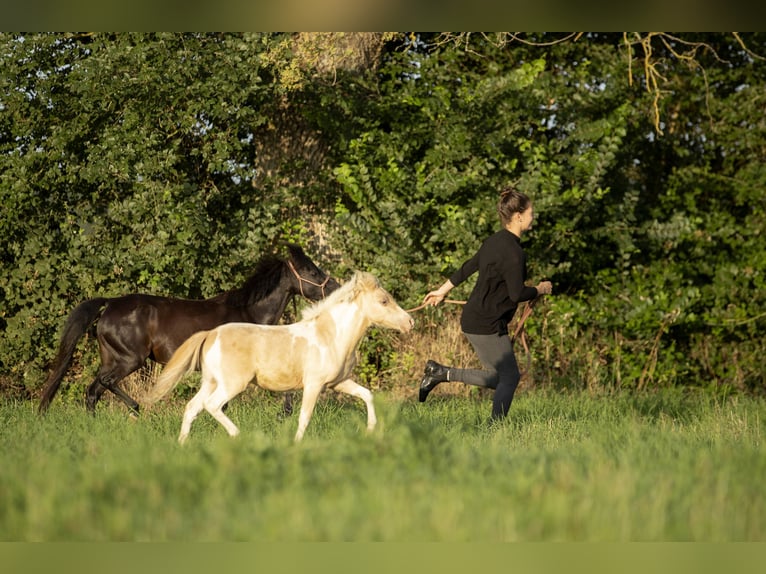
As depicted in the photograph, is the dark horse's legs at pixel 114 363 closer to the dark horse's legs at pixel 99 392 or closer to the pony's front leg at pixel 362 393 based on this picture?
the dark horse's legs at pixel 99 392

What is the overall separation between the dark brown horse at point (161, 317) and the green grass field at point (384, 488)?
6.32 feet

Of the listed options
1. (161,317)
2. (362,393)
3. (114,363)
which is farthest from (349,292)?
(114,363)

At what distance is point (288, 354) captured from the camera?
6.43 meters

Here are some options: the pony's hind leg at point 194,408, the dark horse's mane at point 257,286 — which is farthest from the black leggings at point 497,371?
the dark horse's mane at point 257,286

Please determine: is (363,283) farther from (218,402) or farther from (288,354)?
(218,402)

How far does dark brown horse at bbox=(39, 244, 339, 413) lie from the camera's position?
844 cm

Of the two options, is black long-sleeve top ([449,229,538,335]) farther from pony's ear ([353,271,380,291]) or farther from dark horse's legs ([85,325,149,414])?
dark horse's legs ([85,325,149,414])

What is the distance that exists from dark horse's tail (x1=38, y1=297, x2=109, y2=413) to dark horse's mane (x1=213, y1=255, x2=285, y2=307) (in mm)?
1226

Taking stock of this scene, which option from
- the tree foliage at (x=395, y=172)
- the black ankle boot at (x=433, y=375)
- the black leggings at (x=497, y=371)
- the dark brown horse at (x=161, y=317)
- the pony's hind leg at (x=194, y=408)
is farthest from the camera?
the tree foliage at (x=395, y=172)

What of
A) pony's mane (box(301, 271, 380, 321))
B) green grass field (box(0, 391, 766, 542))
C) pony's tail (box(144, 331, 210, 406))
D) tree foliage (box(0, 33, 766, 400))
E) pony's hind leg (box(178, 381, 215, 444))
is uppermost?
tree foliage (box(0, 33, 766, 400))

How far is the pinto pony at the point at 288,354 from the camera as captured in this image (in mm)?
6332

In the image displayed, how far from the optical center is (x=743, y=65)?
12898 mm

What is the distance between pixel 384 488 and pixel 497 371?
2952 millimetres

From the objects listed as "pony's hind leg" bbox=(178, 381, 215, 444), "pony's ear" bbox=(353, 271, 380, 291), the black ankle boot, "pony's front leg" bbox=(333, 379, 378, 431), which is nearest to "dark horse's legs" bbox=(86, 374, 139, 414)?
"pony's hind leg" bbox=(178, 381, 215, 444)
